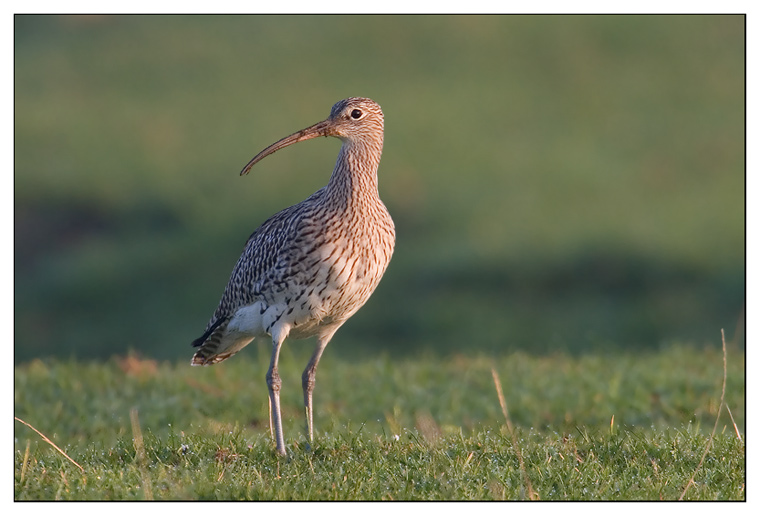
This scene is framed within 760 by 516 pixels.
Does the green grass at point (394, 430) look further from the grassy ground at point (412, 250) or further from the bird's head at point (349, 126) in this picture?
the bird's head at point (349, 126)

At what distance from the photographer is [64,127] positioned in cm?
2027

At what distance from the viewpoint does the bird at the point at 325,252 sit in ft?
19.9

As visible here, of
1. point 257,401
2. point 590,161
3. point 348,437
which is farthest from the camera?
point 590,161

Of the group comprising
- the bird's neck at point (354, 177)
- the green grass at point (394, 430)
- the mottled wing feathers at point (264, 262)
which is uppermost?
the bird's neck at point (354, 177)

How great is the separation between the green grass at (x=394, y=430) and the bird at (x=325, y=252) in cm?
56

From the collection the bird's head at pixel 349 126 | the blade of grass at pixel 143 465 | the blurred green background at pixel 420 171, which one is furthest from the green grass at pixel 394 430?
the blurred green background at pixel 420 171

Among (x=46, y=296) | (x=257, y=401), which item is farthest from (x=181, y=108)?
(x=257, y=401)

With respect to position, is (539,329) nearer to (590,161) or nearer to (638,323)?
(638,323)

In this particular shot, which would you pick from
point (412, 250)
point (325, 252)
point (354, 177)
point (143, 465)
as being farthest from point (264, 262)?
point (412, 250)

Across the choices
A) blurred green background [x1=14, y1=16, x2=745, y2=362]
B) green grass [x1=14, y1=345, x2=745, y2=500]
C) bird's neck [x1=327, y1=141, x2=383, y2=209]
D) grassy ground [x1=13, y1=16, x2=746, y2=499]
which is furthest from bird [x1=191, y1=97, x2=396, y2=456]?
blurred green background [x1=14, y1=16, x2=745, y2=362]

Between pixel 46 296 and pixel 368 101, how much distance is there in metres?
10.8

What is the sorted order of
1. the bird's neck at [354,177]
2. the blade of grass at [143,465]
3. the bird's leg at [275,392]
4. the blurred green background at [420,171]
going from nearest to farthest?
1. the blade of grass at [143,465]
2. the bird's leg at [275,392]
3. the bird's neck at [354,177]
4. the blurred green background at [420,171]

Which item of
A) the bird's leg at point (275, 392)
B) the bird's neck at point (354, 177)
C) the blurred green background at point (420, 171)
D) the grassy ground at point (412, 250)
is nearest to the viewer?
the grassy ground at point (412, 250)

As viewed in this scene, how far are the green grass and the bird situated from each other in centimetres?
56
